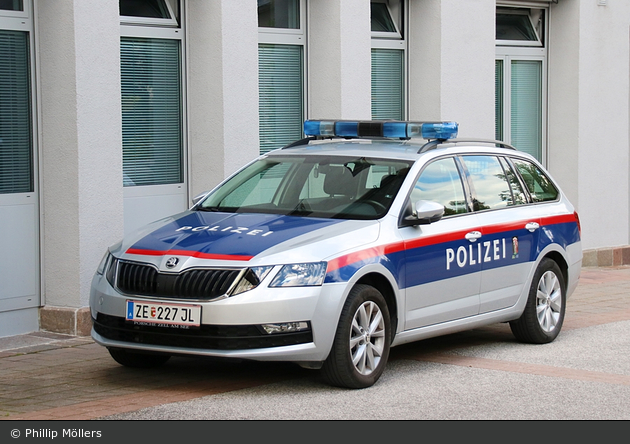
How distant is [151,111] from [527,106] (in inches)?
277

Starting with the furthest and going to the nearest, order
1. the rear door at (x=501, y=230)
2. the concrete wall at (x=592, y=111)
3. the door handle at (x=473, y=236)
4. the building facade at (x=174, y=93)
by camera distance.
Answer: the concrete wall at (x=592, y=111) < the building facade at (x=174, y=93) < the rear door at (x=501, y=230) < the door handle at (x=473, y=236)

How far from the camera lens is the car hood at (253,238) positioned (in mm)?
6816

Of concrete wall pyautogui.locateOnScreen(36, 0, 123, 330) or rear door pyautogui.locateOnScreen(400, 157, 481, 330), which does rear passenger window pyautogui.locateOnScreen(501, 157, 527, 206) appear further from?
concrete wall pyautogui.locateOnScreen(36, 0, 123, 330)

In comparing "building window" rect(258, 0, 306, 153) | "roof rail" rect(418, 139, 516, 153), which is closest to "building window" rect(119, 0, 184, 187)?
"building window" rect(258, 0, 306, 153)

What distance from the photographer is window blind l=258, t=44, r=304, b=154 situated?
1204 cm

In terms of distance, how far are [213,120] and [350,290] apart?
445 cm

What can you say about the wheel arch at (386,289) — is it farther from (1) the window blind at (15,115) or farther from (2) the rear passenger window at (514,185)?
(1) the window blind at (15,115)

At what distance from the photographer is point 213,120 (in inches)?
432

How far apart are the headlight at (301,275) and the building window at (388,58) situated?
22.9 ft

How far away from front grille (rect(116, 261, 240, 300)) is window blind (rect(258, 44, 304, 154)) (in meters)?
5.19

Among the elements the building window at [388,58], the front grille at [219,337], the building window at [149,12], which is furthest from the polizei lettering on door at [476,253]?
the building window at [388,58]
